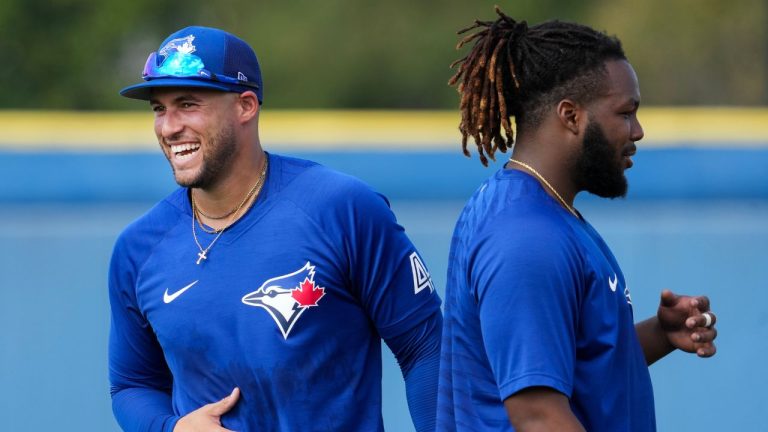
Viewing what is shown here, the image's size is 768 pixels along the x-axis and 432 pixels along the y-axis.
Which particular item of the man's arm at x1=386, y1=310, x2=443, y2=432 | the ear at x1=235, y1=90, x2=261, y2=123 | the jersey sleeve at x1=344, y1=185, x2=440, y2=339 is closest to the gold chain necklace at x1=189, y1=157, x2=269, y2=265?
the ear at x1=235, y1=90, x2=261, y2=123

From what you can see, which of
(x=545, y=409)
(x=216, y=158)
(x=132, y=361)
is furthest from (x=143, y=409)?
(x=545, y=409)

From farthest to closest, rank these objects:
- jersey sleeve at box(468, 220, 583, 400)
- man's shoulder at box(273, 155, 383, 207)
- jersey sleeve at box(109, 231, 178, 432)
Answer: jersey sleeve at box(109, 231, 178, 432) < man's shoulder at box(273, 155, 383, 207) < jersey sleeve at box(468, 220, 583, 400)

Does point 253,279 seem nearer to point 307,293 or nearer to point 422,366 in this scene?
point 307,293

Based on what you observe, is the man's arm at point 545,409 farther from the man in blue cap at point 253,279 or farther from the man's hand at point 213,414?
the man's hand at point 213,414

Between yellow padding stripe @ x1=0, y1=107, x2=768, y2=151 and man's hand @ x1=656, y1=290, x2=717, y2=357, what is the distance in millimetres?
2659

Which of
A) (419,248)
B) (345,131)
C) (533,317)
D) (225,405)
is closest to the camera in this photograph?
(533,317)

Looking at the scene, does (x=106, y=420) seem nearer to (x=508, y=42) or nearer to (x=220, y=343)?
(x=220, y=343)

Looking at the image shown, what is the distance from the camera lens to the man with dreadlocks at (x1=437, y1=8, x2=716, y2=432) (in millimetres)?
2148

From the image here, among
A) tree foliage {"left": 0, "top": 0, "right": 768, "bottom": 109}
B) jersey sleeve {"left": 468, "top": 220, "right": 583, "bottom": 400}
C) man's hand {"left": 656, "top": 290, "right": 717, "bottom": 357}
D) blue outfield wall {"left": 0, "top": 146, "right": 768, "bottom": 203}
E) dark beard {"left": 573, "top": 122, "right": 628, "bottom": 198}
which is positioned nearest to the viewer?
jersey sleeve {"left": 468, "top": 220, "right": 583, "bottom": 400}

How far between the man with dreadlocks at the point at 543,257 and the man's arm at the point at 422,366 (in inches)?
16.2

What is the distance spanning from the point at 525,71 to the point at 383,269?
690mm

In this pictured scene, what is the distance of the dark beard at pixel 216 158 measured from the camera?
2865mm

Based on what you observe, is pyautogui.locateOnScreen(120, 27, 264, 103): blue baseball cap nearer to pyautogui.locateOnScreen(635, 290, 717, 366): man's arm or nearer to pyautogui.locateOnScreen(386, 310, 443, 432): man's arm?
pyautogui.locateOnScreen(386, 310, 443, 432): man's arm

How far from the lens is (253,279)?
9.27 feet
